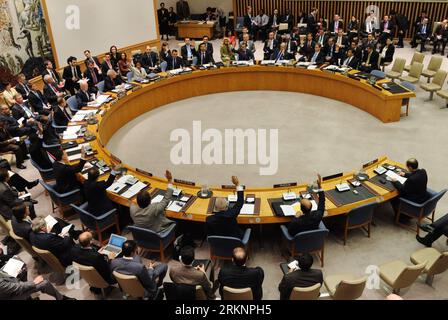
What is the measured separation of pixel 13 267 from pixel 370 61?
36.8 feet

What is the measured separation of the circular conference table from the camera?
6.57 metres

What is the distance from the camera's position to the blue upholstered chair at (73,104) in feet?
33.9

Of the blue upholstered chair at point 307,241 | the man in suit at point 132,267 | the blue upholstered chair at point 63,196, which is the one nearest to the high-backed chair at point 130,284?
the man in suit at point 132,267

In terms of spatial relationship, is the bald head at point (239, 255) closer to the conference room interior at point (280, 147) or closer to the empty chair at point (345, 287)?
the conference room interior at point (280, 147)

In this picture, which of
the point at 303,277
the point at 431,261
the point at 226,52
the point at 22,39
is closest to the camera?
the point at 303,277

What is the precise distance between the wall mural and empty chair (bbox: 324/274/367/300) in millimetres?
11050

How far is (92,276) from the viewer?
539 cm

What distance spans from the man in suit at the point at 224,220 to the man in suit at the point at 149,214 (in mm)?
731

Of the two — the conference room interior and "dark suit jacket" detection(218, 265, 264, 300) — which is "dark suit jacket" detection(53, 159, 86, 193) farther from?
"dark suit jacket" detection(218, 265, 264, 300)

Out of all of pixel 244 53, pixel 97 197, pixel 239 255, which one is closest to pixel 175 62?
pixel 244 53

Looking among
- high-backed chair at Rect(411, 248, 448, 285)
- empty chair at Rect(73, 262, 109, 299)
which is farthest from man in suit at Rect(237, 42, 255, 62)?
empty chair at Rect(73, 262, 109, 299)

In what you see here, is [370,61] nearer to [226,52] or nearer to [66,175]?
[226,52]

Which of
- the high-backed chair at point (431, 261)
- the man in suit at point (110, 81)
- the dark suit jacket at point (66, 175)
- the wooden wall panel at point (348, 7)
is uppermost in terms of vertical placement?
the wooden wall panel at point (348, 7)

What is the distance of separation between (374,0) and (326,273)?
1549cm
